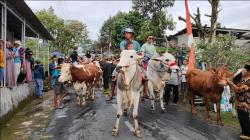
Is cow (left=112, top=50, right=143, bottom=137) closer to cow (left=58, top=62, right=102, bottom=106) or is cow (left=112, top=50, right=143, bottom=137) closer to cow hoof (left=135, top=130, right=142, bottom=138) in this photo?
cow hoof (left=135, top=130, right=142, bottom=138)

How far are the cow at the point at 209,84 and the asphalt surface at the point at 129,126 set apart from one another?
0.67 metres

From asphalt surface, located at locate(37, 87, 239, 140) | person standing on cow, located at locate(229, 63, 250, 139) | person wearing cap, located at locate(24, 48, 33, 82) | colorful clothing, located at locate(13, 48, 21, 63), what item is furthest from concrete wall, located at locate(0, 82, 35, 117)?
person standing on cow, located at locate(229, 63, 250, 139)

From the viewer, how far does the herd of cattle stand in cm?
1010

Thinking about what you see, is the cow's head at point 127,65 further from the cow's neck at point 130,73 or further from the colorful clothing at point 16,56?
the colorful clothing at point 16,56

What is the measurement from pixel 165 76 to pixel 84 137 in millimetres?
5418

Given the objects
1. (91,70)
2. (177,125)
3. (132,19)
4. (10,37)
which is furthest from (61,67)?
(132,19)

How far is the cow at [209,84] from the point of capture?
38.8 ft

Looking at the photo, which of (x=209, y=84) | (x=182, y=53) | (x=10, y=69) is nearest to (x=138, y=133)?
(x=209, y=84)

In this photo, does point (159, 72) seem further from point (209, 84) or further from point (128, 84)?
point (128, 84)

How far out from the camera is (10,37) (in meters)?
24.8

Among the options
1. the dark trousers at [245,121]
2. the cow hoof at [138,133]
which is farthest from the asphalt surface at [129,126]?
the dark trousers at [245,121]

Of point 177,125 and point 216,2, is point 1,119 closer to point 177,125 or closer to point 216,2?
point 177,125

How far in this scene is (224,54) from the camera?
1611cm

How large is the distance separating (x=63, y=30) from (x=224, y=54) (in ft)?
133
